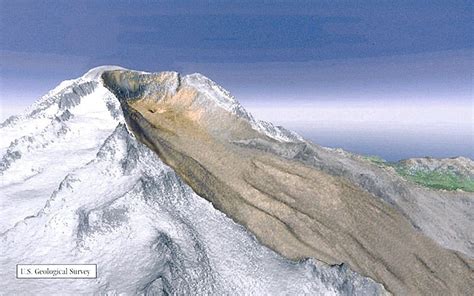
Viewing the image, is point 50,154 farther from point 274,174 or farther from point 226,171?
point 274,174

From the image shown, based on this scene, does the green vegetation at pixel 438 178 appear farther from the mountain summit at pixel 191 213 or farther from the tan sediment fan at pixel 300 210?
the tan sediment fan at pixel 300 210

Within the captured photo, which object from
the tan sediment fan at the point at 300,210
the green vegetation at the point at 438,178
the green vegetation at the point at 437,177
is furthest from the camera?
the green vegetation at the point at 437,177
